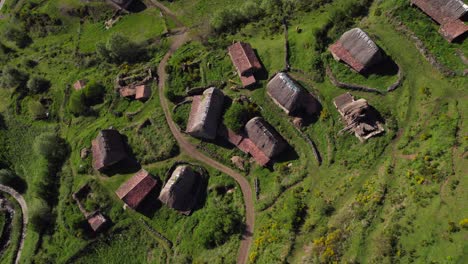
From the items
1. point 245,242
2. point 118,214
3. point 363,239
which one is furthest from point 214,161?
point 363,239

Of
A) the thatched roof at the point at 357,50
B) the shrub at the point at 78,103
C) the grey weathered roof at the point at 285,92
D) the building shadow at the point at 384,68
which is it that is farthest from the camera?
the shrub at the point at 78,103

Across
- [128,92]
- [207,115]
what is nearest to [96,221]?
[128,92]

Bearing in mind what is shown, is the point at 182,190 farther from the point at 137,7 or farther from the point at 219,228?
the point at 137,7

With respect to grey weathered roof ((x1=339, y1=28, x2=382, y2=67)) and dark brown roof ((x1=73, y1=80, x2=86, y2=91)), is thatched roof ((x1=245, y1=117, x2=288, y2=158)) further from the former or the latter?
dark brown roof ((x1=73, y1=80, x2=86, y2=91))

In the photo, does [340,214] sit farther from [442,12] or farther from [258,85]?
[442,12]

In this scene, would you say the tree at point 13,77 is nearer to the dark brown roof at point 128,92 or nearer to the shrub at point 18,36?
the shrub at point 18,36

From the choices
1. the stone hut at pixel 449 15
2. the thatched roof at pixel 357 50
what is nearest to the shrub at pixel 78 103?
the thatched roof at pixel 357 50

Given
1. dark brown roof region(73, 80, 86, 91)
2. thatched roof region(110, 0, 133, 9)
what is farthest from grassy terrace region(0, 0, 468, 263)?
thatched roof region(110, 0, 133, 9)
